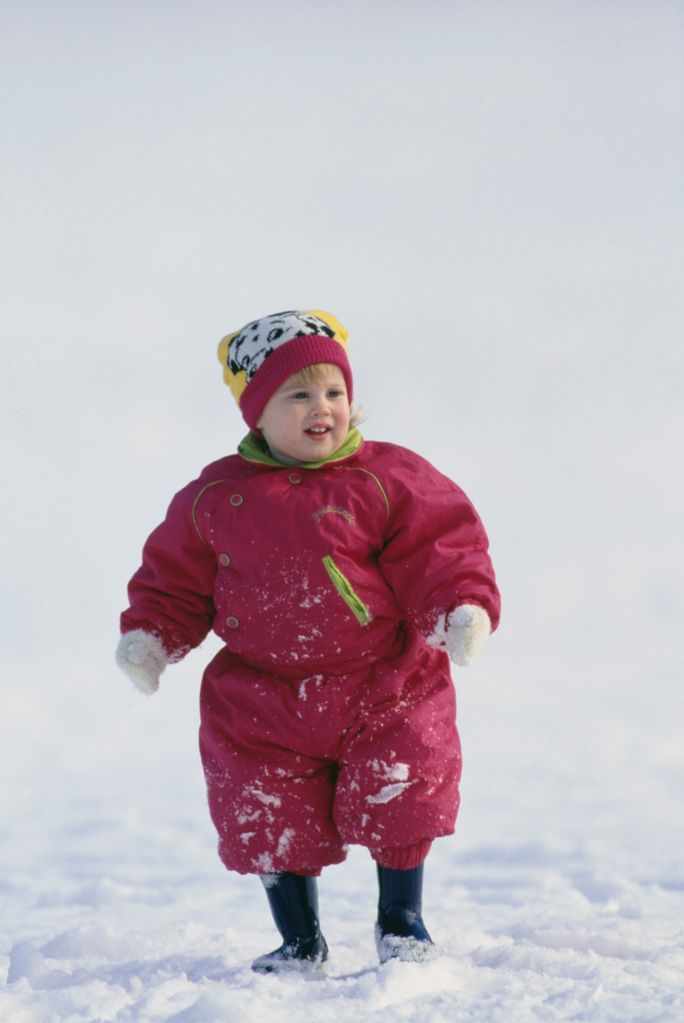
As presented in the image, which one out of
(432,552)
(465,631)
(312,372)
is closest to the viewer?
(465,631)

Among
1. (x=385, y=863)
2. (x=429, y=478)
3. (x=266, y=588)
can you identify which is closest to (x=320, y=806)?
(x=385, y=863)

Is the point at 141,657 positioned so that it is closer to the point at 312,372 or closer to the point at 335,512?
the point at 335,512

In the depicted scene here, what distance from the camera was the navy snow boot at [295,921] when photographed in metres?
2.86

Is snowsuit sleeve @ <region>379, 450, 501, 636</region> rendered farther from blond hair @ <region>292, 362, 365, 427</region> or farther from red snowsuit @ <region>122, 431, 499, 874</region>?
blond hair @ <region>292, 362, 365, 427</region>

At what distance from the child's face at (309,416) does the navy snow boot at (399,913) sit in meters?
0.90

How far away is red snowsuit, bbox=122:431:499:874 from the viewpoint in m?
2.80

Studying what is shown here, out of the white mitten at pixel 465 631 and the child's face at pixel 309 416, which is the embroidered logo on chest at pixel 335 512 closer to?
the child's face at pixel 309 416

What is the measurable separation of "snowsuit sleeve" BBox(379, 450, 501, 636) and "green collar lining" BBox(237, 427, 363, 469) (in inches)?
4.5

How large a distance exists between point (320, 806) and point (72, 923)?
4.06 feet

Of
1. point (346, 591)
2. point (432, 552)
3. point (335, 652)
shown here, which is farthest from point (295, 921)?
point (432, 552)

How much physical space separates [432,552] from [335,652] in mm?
292

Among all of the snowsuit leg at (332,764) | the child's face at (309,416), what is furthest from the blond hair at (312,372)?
the snowsuit leg at (332,764)

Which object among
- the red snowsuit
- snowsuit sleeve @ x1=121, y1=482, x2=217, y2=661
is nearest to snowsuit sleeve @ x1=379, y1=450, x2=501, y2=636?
the red snowsuit

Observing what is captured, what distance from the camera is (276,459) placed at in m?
2.99
